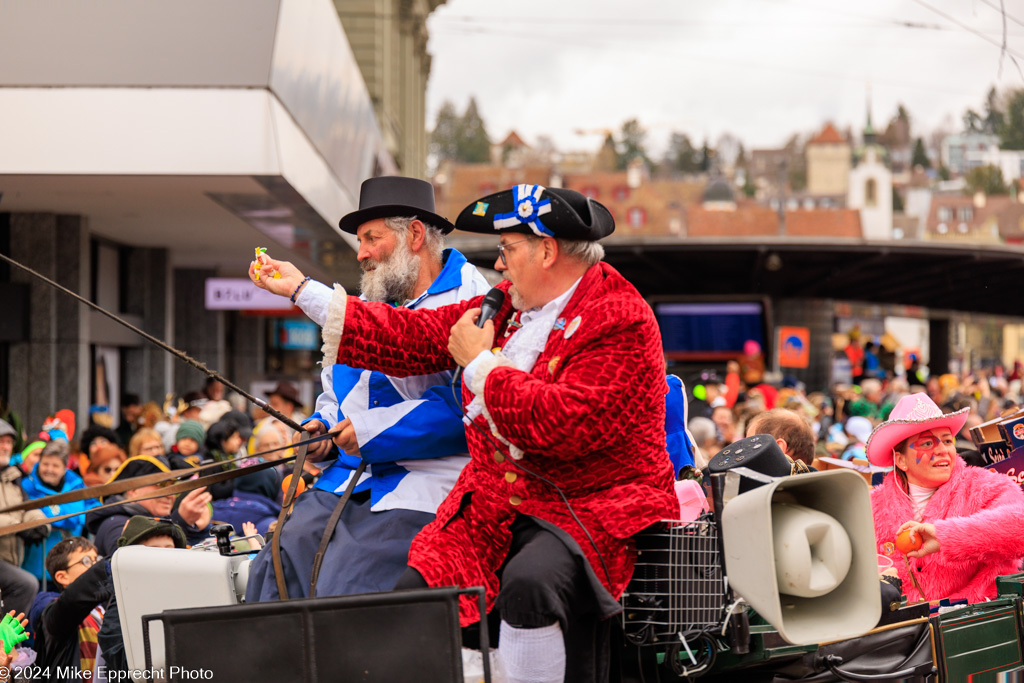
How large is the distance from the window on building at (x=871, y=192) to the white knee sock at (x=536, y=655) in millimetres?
98936

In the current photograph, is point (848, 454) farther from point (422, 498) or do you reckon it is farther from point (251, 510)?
point (422, 498)

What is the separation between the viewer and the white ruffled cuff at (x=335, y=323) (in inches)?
137

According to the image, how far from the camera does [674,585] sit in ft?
10.5

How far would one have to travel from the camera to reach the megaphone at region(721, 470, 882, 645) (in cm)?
286

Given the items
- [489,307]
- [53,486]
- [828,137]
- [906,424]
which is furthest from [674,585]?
[828,137]

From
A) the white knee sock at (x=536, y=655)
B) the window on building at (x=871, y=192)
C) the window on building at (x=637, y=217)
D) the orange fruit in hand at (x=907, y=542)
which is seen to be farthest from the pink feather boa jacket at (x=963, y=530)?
the window on building at (x=871, y=192)

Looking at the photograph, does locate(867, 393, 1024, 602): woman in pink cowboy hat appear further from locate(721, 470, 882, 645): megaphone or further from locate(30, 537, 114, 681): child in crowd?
locate(30, 537, 114, 681): child in crowd

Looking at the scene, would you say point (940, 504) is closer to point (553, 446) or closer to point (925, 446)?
point (925, 446)

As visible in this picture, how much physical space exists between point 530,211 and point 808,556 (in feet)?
4.15

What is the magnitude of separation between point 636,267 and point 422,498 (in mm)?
23893

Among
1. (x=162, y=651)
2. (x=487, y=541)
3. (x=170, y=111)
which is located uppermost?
(x=170, y=111)

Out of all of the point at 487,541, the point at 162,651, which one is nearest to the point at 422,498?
the point at 487,541

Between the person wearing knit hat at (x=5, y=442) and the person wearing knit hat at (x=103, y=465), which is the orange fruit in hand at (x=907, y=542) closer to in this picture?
the person wearing knit hat at (x=103, y=465)

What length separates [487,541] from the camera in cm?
331
